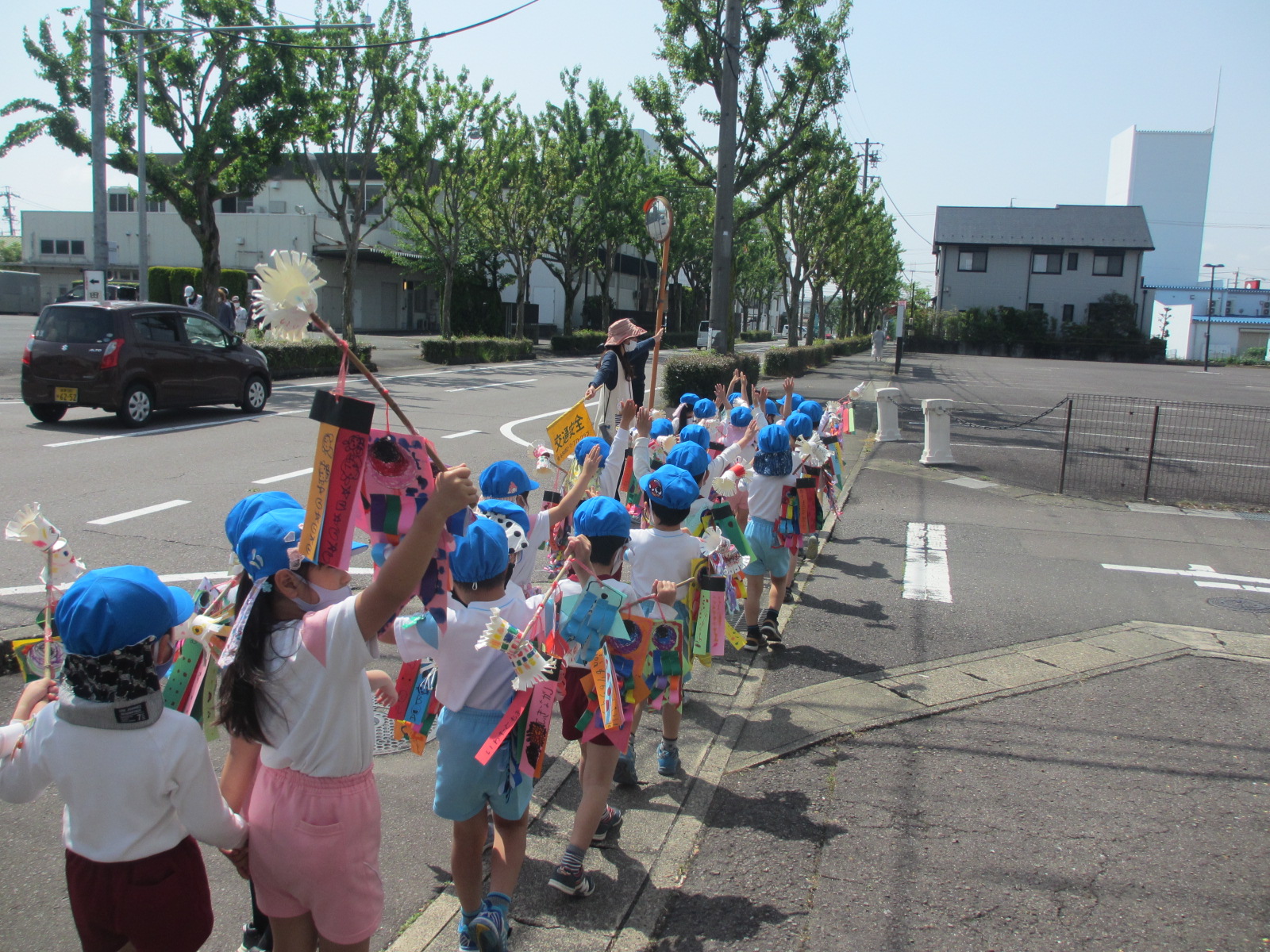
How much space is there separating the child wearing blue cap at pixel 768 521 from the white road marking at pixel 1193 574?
4.18 metres

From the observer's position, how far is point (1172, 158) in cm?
9612

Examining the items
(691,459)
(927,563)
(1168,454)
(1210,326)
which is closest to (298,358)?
(927,563)

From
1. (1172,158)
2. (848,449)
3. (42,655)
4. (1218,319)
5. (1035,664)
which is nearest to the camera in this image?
(42,655)

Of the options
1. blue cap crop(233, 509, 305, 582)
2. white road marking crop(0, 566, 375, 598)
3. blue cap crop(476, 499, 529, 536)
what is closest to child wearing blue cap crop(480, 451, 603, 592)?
blue cap crop(476, 499, 529, 536)

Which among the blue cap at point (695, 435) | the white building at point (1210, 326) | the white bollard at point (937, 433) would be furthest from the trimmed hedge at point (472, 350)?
the white building at point (1210, 326)

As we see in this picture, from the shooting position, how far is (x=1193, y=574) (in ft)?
26.8

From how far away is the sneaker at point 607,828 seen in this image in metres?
3.58

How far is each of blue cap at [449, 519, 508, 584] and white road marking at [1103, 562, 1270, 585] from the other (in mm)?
7207

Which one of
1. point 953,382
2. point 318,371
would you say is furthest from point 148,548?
point 953,382

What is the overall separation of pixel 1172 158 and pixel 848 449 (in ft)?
339

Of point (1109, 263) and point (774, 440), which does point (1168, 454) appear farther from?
point (1109, 263)

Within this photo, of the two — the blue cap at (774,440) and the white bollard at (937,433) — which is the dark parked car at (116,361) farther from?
the white bollard at (937,433)

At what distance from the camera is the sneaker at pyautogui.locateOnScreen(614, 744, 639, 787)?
13.1 feet

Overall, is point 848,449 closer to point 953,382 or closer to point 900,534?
point 900,534
